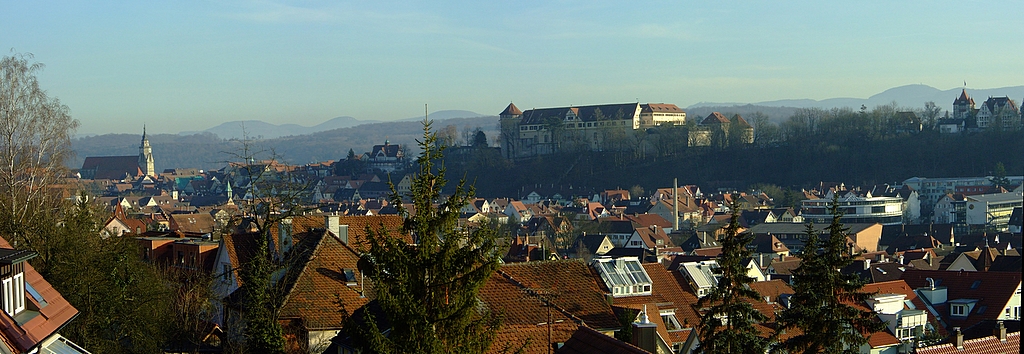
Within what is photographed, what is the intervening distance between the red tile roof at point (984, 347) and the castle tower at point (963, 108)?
118952 mm

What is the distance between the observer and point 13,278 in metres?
9.95

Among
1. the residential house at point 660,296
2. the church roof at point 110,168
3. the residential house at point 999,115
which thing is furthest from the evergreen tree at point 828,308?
the church roof at point 110,168

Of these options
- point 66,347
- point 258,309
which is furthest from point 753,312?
point 66,347

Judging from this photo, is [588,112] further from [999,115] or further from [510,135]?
[999,115]

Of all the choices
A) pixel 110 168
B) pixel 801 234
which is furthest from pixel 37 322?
pixel 110 168

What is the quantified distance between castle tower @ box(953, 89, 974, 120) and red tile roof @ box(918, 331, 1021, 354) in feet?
390

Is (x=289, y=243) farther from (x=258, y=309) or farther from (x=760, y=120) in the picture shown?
(x=760, y=120)

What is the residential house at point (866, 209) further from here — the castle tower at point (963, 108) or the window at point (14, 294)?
the window at point (14, 294)

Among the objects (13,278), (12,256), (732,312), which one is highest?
(12,256)

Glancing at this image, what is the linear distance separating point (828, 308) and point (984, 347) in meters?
9.48

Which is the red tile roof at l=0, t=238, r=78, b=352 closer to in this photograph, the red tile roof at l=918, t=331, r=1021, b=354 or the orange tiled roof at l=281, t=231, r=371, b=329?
the orange tiled roof at l=281, t=231, r=371, b=329

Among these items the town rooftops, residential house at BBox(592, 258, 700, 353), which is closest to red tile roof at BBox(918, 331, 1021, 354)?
residential house at BBox(592, 258, 700, 353)

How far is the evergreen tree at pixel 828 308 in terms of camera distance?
1459 centimetres

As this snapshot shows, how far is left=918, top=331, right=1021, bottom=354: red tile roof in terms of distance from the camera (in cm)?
2184
